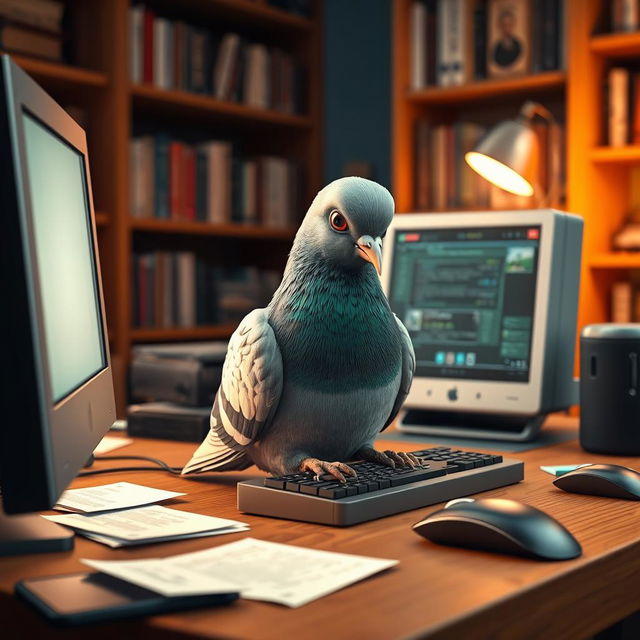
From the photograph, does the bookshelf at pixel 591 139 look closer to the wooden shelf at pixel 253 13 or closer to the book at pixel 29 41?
Result: the wooden shelf at pixel 253 13

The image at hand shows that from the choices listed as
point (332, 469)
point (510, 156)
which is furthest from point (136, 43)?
point (332, 469)

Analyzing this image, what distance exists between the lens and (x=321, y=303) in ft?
3.30

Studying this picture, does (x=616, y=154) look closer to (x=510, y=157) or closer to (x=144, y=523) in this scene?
(x=510, y=157)

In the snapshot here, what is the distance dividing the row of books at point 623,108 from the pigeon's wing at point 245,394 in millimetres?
2233

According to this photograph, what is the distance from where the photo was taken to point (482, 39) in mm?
3209

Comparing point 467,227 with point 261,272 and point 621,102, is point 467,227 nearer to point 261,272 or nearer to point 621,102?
point 621,102

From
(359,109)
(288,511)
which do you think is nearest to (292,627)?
(288,511)

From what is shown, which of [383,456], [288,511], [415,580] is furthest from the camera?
[383,456]

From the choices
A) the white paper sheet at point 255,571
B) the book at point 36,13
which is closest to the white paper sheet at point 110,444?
the white paper sheet at point 255,571

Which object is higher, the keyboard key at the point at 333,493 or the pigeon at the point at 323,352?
the pigeon at the point at 323,352

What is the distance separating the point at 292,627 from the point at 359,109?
3278mm

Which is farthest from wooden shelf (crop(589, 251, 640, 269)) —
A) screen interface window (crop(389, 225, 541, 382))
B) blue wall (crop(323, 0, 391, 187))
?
screen interface window (crop(389, 225, 541, 382))

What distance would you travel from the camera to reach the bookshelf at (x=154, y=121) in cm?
295

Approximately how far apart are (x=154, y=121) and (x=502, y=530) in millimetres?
2937
